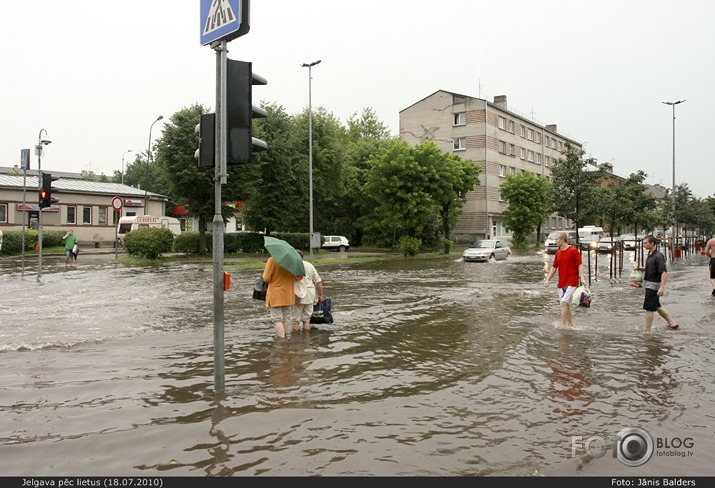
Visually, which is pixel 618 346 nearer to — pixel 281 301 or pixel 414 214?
pixel 281 301

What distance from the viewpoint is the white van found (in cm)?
4416

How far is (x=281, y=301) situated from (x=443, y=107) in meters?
58.1

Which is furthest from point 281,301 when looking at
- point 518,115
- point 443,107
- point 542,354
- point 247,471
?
point 518,115

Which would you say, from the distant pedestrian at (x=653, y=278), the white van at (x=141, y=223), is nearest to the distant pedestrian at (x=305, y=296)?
the distant pedestrian at (x=653, y=278)

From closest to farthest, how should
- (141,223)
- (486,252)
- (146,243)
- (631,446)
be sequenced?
1. (631,446)
2. (146,243)
3. (486,252)
4. (141,223)

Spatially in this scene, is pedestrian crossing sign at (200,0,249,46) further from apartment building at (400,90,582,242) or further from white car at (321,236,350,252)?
apartment building at (400,90,582,242)

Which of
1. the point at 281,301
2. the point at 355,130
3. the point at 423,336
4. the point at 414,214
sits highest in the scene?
the point at 355,130

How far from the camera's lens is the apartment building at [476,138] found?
61094mm

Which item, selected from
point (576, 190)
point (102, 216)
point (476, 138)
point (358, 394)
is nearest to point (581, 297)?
point (358, 394)

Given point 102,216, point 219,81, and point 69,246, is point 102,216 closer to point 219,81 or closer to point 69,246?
point 69,246

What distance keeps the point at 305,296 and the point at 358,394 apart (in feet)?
12.2

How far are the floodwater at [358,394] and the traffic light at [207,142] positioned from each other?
2.59 metres

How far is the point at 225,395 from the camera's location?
609 centimetres

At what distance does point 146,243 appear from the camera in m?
30.0
